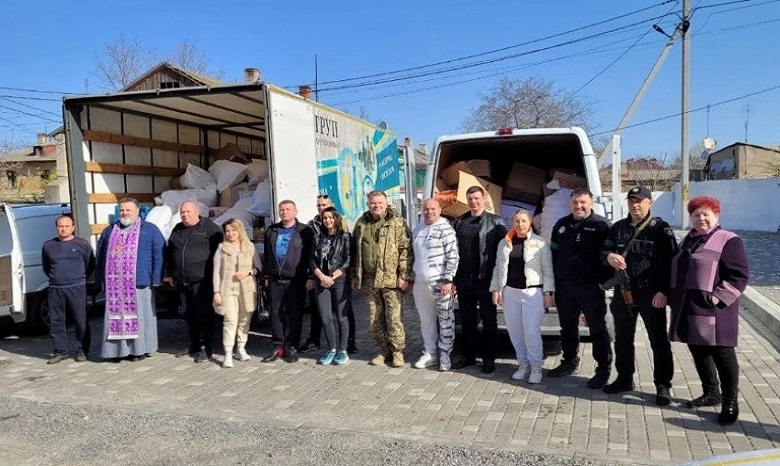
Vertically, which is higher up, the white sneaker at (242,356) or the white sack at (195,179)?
the white sack at (195,179)

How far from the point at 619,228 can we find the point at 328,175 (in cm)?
405

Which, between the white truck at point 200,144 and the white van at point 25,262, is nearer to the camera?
the white truck at point 200,144

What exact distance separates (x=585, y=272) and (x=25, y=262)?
711cm

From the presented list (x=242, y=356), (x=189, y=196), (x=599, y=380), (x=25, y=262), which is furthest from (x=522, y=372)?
(x=25, y=262)

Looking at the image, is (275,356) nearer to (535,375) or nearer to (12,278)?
(535,375)

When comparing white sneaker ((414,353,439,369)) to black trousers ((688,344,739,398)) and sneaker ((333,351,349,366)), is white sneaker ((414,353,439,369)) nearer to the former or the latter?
sneaker ((333,351,349,366))

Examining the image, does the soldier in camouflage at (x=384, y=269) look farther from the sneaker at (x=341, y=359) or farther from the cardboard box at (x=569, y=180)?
the cardboard box at (x=569, y=180)

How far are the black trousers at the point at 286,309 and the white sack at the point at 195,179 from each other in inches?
125

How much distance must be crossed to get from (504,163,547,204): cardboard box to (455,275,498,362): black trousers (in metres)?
2.01

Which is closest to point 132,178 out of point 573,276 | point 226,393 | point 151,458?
point 226,393

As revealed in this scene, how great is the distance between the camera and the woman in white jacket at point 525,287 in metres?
5.81

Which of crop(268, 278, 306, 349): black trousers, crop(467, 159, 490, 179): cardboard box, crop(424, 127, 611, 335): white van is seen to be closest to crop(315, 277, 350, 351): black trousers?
crop(268, 278, 306, 349): black trousers

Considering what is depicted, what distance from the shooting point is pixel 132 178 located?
893 centimetres

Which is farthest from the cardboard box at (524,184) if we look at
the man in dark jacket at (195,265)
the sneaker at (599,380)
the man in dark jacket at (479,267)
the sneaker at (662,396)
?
the man in dark jacket at (195,265)
